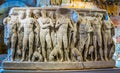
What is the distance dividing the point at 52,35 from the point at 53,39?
115mm

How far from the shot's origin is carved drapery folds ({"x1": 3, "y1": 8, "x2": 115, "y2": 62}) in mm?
9234

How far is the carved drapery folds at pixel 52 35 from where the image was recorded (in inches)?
364

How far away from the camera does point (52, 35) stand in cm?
933

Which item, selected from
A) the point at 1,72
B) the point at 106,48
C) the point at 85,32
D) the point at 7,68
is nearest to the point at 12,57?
the point at 7,68

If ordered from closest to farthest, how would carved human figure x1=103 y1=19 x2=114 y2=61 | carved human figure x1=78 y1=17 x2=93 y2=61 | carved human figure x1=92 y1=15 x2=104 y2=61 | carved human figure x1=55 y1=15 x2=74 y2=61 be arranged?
carved human figure x1=55 y1=15 x2=74 y2=61 < carved human figure x1=78 y1=17 x2=93 y2=61 < carved human figure x1=92 y1=15 x2=104 y2=61 < carved human figure x1=103 y1=19 x2=114 y2=61

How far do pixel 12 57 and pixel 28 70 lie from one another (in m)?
0.79

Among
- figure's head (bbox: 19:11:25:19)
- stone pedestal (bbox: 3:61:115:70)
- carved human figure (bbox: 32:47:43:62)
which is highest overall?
figure's head (bbox: 19:11:25:19)

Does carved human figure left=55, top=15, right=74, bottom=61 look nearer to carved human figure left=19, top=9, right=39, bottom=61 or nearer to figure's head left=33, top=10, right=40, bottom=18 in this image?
figure's head left=33, top=10, right=40, bottom=18

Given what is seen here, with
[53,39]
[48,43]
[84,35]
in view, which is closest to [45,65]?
[48,43]

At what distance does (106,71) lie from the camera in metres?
8.88

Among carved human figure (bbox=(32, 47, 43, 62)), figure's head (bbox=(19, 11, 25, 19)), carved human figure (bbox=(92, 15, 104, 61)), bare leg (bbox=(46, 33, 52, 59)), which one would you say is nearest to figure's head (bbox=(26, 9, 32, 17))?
figure's head (bbox=(19, 11, 25, 19))

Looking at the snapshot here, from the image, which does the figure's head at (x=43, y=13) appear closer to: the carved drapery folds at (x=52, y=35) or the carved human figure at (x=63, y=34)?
the carved drapery folds at (x=52, y=35)

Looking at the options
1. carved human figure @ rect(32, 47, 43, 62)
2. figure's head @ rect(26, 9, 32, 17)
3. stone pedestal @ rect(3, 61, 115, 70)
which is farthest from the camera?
figure's head @ rect(26, 9, 32, 17)

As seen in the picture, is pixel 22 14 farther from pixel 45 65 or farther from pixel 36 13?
pixel 45 65
